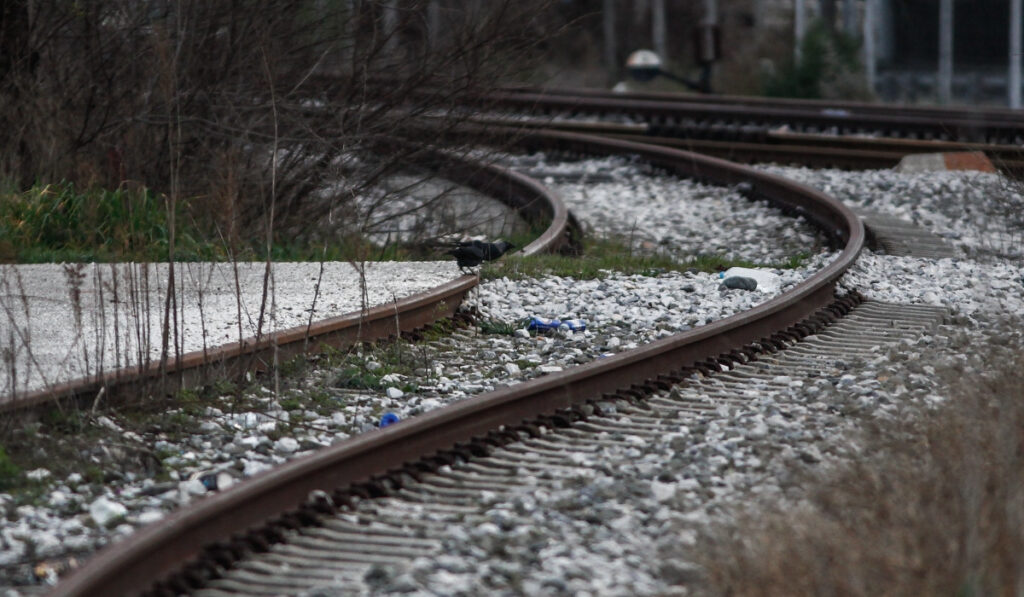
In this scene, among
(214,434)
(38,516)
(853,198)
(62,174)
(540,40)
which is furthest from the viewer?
(853,198)

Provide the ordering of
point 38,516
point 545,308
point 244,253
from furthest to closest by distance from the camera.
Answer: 1. point 244,253
2. point 545,308
3. point 38,516

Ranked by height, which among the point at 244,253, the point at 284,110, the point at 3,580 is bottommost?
the point at 3,580

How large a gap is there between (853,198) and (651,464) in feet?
28.5

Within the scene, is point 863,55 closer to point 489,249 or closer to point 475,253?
point 489,249

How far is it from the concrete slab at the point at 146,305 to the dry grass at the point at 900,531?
9.81ft

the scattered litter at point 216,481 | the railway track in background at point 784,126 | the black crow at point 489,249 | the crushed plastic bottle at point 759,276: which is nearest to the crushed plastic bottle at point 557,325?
the black crow at point 489,249

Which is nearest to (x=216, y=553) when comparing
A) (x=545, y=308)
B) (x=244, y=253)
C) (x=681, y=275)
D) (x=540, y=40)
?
(x=545, y=308)

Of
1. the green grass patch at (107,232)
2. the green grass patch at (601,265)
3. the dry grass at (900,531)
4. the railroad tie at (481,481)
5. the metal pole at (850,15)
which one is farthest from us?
the metal pole at (850,15)

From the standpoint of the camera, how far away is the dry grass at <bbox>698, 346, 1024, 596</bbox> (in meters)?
3.34

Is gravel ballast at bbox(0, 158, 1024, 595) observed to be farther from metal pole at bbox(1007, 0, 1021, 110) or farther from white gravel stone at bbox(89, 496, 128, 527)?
metal pole at bbox(1007, 0, 1021, 110)

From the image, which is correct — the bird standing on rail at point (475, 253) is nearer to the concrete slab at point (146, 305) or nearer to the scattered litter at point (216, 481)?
the concrete slab at point (146, 305)

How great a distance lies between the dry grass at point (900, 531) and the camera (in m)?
3.34

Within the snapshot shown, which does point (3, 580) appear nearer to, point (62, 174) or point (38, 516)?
point (38, 516)

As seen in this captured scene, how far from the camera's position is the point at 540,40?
11477mm
